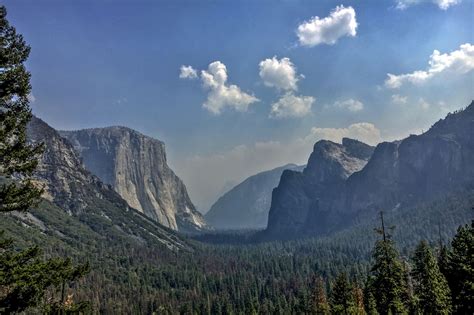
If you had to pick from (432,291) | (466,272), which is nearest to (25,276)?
(466,272)

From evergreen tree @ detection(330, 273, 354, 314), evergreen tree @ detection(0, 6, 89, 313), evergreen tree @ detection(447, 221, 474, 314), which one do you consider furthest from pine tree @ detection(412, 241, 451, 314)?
evergreen tree @ detection(0, 6, 89, 313)

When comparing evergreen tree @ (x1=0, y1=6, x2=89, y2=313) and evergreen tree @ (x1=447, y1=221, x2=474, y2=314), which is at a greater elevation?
evergreen tree @ (x1=0, y1=6, x2=89, y2=313)

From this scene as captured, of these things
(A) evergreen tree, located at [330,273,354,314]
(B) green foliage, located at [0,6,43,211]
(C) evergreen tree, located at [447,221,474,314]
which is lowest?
(A) evergreen tree, located at [330,273,354,314]

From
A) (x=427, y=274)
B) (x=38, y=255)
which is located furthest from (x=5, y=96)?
(x=427, y=274)

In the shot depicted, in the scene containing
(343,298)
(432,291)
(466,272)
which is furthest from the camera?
(343,298)

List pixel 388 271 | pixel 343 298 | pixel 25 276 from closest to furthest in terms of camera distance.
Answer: pixel 25 276
pixel 388 271
pixel 343 298

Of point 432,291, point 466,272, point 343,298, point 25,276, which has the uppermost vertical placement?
point 25,276

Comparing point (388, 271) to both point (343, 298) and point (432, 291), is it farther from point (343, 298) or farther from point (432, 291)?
point (343, 298)

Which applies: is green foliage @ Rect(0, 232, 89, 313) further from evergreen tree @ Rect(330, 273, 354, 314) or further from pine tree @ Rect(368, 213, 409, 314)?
evergreen tree @ Rect(330, 273, 354, 314)

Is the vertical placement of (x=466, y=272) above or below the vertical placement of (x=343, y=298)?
above

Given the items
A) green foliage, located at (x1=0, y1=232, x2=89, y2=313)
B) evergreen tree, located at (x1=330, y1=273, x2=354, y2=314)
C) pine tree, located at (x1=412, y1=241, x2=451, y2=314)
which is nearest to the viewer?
green foliage, located at (x1=0, y1=232, x2=89, y2=313)
